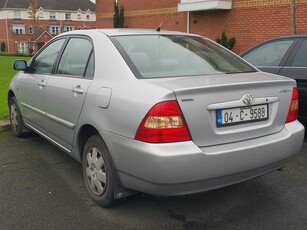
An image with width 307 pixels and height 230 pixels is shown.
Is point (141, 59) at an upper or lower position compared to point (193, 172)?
upper

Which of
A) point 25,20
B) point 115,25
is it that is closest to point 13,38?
point 25,20

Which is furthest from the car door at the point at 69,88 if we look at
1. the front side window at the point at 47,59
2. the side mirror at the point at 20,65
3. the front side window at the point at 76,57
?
the side mirror at the point at 20,65

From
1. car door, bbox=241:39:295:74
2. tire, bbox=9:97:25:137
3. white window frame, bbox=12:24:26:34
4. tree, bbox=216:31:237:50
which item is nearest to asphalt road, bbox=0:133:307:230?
tire, bbox=9:97:25:137

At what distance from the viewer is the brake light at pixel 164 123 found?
2.57m

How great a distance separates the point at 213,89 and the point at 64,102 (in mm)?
1644

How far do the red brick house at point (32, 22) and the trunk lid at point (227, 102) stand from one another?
6333 cm

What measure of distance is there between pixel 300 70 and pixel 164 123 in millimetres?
3307

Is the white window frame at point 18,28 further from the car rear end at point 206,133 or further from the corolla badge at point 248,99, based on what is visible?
the corolla badge at point 248,99

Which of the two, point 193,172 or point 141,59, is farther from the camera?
point 141,59

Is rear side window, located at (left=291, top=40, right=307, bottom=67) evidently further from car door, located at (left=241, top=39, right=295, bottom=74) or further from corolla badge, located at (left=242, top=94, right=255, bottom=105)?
corolla badge, located at (left=242, top=94, right=255, bottom=105)

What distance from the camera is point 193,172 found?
2.59m

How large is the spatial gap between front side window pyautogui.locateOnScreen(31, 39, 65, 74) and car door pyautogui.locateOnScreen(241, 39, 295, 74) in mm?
3042

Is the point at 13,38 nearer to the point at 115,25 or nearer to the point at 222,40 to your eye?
the point at 115,25

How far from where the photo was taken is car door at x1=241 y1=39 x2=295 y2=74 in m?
5.45
